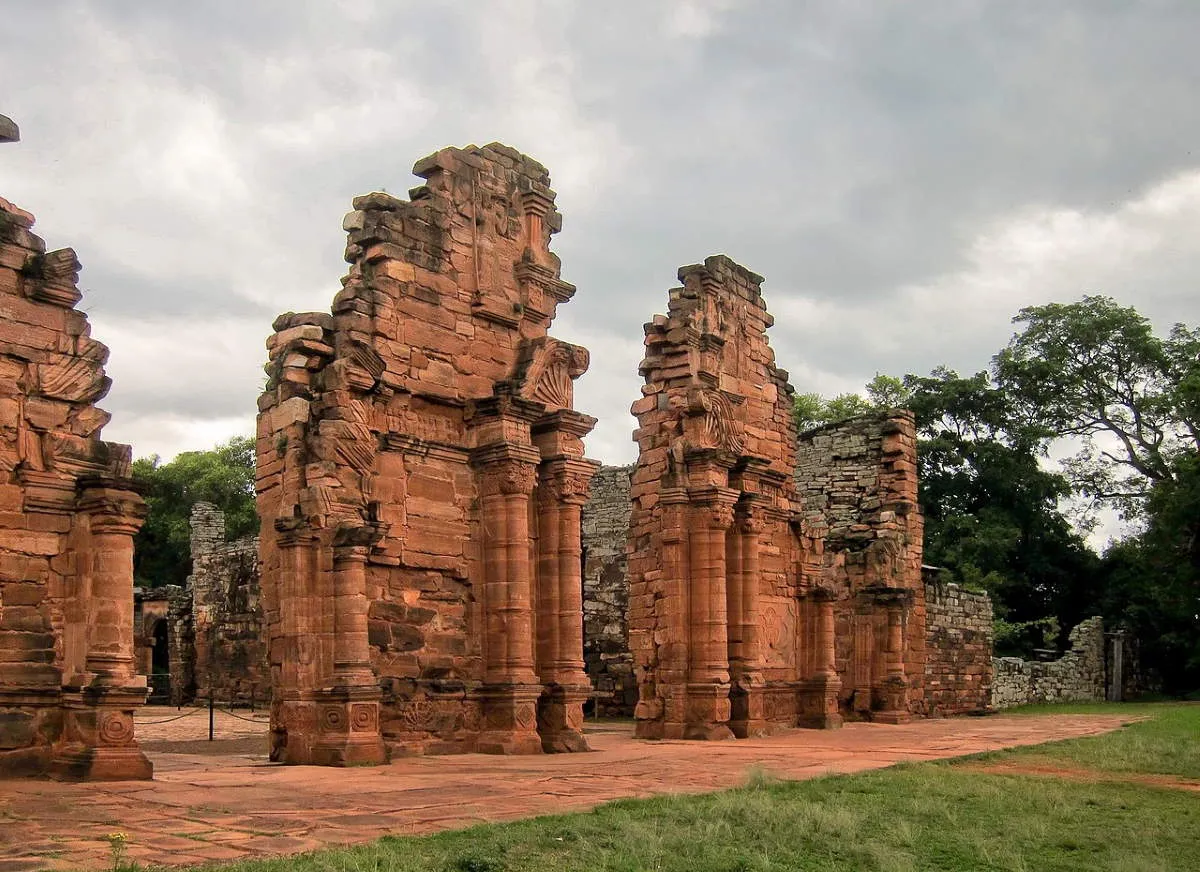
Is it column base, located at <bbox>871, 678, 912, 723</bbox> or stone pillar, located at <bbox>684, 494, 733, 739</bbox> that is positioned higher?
stone pillar, located at <bbox>684, 494, 733, 739</bbox>

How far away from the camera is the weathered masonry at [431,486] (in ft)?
41.9

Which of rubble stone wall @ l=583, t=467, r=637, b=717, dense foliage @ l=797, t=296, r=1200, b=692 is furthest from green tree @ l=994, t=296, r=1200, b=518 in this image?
rubble stone wall @ l=583, t=467, r=637, b=717

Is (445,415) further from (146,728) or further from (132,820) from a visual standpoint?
(146,728)

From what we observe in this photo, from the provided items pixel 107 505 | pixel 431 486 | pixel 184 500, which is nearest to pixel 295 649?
pixel 107 505

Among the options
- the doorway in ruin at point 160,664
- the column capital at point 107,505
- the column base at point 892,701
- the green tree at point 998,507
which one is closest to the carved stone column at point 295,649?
the column capital at point 107,505

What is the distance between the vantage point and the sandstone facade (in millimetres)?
10945

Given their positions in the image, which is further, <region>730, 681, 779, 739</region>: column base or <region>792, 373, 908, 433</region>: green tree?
<region>792, 373, 908, 433</region>: green tree

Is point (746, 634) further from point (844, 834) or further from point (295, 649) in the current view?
point (844, 834)

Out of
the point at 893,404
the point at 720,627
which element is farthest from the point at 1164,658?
the point at 720,627

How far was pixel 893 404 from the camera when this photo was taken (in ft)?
152

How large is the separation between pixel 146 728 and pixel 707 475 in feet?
35.2

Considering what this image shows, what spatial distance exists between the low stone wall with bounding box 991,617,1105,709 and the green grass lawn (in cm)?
2086

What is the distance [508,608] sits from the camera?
14.6 metres

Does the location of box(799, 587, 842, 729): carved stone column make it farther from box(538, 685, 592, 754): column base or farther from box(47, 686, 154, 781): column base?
box(47, 686, 154, 781): column base
